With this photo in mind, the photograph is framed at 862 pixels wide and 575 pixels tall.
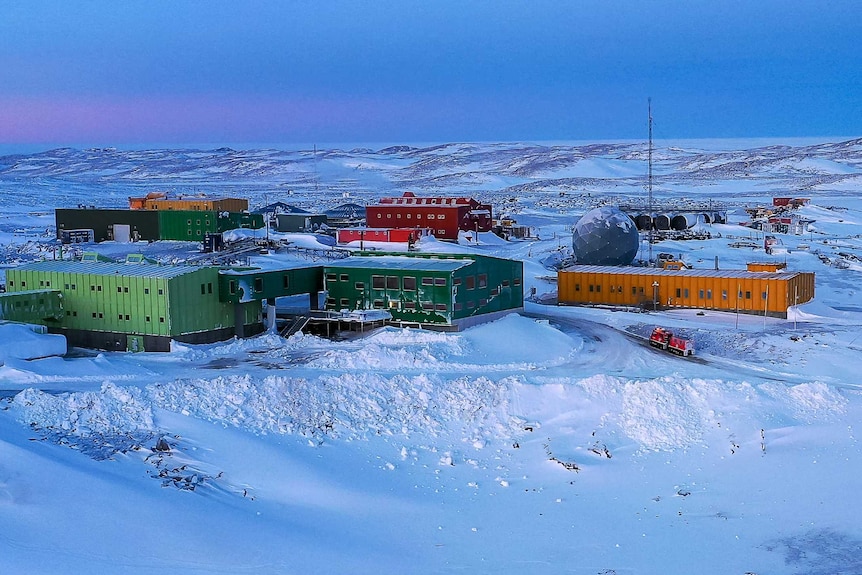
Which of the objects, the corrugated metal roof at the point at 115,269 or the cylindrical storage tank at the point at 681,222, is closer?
the corrugated metal roof at the point at 115,269

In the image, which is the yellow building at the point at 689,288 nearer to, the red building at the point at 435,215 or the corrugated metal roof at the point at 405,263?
the corrugated metal roof at the point at 405,263

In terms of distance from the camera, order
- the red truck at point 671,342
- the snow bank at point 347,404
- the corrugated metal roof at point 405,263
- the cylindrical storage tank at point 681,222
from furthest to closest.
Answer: the cylindrical storage tank at point 681,222 → the corrugated metal roof at point 405,263 → the red truck at point 671,342 → the snow bank at point 347,404

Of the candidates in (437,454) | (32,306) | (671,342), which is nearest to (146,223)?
(32,306)

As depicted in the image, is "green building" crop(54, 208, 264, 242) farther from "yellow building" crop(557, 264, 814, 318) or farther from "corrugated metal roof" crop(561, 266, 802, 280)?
"yellow building" crop(557, 264, 814, 318)

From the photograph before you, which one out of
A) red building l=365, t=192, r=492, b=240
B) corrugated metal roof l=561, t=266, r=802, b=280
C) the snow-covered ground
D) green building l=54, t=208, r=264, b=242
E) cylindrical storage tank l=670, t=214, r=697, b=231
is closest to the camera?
the snow-covered ground

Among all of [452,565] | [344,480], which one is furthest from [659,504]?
[344,480]

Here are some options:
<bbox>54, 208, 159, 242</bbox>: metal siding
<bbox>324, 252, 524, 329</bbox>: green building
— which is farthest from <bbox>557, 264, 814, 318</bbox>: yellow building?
<bbox>54, 208, 159, 242</bbox>: metal siding

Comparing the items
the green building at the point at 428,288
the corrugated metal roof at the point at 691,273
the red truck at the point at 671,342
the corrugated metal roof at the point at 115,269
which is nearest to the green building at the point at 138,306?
the corrugated metal roof at the point at 115,269

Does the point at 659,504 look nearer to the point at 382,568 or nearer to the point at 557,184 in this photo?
the point at 382,568
